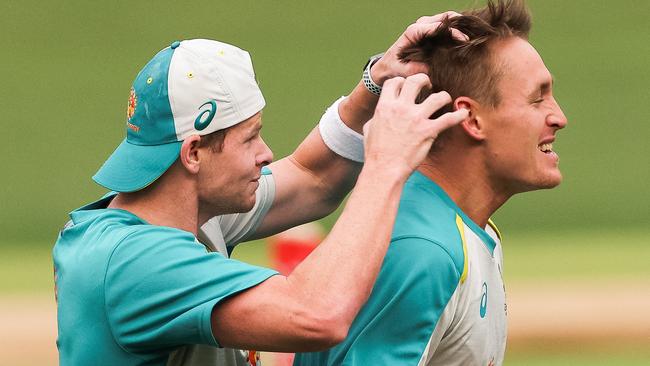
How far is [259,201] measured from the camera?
4258 mm

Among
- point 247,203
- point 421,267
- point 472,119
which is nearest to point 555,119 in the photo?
point 472,119

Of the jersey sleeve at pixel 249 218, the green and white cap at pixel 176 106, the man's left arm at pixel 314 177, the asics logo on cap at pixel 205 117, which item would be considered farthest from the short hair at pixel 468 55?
the jersey sleeve at pixel 249 218

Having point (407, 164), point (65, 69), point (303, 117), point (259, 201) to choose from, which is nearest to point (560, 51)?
point (303, 117)

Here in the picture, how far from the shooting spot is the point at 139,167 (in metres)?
3.59

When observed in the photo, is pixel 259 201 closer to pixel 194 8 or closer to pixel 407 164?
pixel 407 164

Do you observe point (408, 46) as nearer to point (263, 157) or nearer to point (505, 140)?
point (505, 140)

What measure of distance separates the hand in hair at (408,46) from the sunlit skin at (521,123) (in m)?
0.17

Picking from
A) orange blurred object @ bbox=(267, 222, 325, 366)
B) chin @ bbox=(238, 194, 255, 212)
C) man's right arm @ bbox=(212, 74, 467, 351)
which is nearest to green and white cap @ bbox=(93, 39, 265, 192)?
chin @ bbox=(238, 194, 255, 212)

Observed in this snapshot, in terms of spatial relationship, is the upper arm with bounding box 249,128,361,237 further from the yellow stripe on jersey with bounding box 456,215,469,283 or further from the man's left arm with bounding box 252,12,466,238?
the yellow stripe on jersey with bounding box 456,215,469,283

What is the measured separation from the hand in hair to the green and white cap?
1.57ft

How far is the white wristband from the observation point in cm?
425

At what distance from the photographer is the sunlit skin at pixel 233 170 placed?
142 inches

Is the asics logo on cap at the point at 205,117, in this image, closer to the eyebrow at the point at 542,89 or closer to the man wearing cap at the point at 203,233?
the man wearing cap at the point at 203,233

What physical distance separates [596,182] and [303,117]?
8.72 feet
